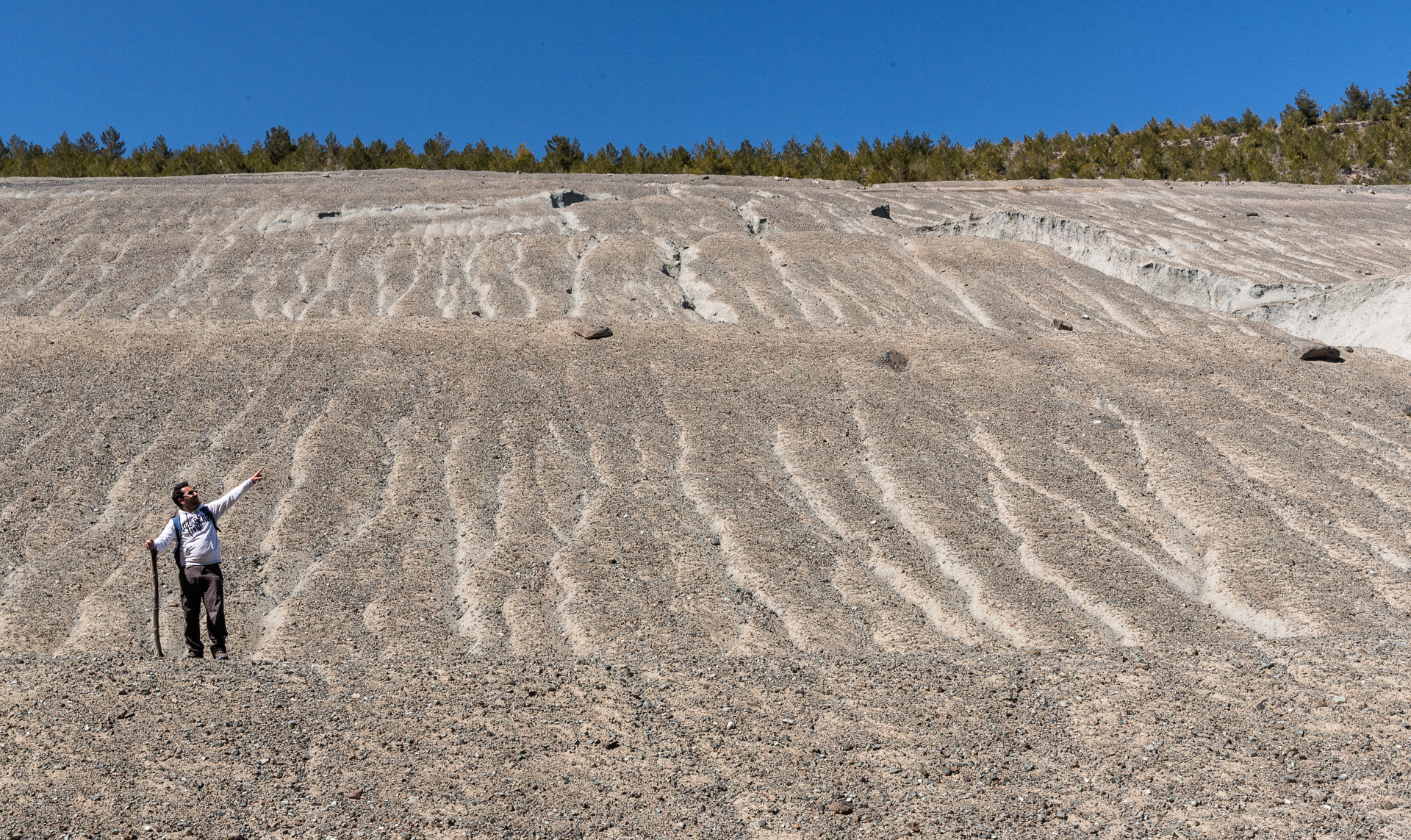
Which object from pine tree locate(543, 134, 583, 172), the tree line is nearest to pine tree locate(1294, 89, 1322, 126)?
the tree line

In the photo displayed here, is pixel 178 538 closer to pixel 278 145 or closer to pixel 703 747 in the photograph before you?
pixel 703 747

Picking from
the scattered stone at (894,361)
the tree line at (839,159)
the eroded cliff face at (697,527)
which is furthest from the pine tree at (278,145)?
the scattered stone at (894,361)

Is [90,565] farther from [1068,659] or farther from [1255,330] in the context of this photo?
[1255,330]

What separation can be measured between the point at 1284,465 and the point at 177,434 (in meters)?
10.8

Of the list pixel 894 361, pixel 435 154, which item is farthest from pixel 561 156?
pixel 894 361

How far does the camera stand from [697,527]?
8961 mm

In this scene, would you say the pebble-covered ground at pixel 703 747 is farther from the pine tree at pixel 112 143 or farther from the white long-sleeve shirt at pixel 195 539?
the pine tree at pixel 112 143

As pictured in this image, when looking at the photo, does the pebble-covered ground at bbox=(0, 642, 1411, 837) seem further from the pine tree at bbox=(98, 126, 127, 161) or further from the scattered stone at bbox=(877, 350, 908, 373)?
the pine tree at bbox=(98, 126, 127, 161)

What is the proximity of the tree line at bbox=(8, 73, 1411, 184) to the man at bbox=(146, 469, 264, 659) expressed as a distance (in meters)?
22.2

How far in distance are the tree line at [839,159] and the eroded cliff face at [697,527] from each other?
408 inches

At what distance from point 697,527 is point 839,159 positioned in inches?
941

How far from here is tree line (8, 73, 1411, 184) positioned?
28.2 m

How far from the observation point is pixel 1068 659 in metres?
6.36

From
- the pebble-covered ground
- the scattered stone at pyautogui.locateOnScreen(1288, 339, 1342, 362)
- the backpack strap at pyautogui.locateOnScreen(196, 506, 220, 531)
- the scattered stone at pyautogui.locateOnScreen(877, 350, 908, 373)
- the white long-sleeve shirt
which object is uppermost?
the scattered stone at pyautogui.locateOnScreen(877, 350, 908, 373)
